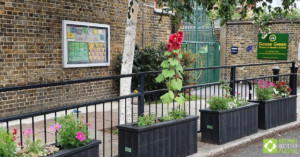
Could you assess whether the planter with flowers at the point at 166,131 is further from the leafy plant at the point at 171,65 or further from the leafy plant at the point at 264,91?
the leafy plant at the point at 264,91

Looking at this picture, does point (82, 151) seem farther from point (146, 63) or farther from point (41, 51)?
point (146, 63)

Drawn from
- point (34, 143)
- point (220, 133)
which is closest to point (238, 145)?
point (220, 133)

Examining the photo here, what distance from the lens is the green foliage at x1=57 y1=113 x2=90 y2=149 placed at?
3.77 metres

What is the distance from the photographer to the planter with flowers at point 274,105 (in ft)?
22.8

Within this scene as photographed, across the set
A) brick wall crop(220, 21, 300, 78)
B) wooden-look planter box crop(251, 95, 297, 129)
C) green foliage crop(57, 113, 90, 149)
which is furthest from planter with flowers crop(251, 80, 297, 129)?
brick wall crop(220, 21, 300, 78)

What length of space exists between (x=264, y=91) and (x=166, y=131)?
3.17 meters

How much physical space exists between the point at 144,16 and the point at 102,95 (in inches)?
131

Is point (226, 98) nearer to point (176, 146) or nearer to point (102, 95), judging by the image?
point (176, 146)

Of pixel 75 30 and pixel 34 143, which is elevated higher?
pixel 75 30

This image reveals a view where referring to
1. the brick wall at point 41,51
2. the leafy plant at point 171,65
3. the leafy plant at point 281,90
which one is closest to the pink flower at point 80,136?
the leafy plant at point 171,65

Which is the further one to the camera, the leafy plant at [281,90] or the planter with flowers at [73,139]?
the leafy plant at [281,90]

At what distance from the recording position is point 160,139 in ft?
15.4

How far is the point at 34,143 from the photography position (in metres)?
3.50

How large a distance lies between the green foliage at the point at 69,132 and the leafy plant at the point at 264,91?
14.2 feet
